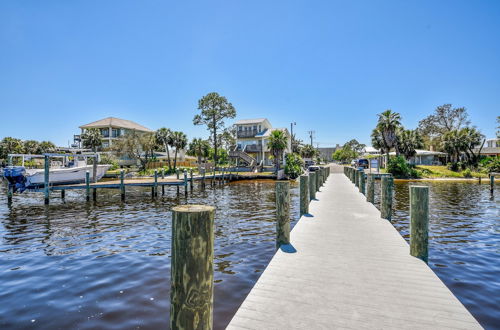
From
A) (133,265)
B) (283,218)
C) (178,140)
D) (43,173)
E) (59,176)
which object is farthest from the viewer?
(178,140)

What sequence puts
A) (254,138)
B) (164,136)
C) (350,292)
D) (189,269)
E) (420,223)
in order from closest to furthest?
(189,269) → (350,292) → (420,223) → (164,136) → (254,138)

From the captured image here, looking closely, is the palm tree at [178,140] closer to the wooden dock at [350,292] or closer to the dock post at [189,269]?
the wooden dock at [350,292]

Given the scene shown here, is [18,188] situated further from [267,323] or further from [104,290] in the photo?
[267,323]

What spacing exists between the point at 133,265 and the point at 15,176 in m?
19.5

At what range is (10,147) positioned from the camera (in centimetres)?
6362

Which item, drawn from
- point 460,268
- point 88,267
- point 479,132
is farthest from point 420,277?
point 479,132

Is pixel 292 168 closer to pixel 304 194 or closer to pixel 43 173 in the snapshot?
pixel 43 173

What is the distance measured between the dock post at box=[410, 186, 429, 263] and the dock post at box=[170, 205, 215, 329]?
5085mm

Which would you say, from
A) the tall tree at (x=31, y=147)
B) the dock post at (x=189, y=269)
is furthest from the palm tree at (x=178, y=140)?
the dock post at (x=189, y=269)

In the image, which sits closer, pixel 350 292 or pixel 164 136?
pixel 350 292

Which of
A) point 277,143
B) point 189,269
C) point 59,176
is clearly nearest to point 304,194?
point 189,269

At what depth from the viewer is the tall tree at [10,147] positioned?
206 feet

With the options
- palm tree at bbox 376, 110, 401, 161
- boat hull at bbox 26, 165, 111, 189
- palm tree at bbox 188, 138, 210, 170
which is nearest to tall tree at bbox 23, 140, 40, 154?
palm tree at bbox 188, 138, 210, 170

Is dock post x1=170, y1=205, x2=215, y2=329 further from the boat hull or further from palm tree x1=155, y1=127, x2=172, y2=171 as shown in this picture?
palm tree x1=155, y1=127, x2=172, y2=171
